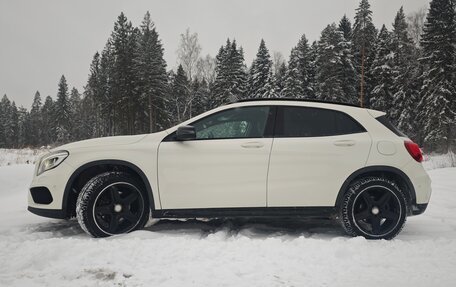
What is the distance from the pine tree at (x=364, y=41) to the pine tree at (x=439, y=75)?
5.14m

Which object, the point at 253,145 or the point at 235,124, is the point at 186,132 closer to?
the point at 235,124

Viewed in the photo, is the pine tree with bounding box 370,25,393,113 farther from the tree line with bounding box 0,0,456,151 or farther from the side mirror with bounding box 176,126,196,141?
the side mirror with bounding box 176,126,196,141

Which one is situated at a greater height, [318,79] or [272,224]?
[318,79]

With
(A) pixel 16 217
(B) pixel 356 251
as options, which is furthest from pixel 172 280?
(A) pixel 16 217

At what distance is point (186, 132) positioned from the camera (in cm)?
398

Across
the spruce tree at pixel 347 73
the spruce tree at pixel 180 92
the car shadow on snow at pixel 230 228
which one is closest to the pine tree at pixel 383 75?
the spruce tree at pixel 347 73

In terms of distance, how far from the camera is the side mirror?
13.1 ft

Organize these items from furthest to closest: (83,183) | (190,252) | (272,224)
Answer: (272,224)
(83,183)
(190,252)

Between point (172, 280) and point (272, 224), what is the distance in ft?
7.80

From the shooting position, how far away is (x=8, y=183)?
7730mm

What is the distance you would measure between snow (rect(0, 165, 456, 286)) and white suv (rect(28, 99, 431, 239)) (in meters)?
0.33

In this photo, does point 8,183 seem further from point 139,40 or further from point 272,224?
point 139,40

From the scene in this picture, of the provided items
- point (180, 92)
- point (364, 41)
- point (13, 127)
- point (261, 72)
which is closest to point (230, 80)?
point (261, 72)

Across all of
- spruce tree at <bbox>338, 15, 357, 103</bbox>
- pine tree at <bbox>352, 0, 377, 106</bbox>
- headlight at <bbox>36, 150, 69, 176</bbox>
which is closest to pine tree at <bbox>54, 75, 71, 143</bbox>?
spruce tree at <bbox>338, 15, 357, 103</bbox>
